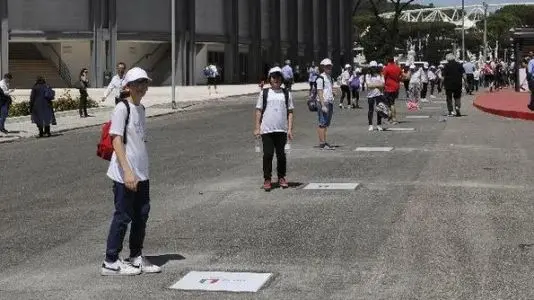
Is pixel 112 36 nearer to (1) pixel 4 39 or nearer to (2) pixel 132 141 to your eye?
(1) pixel 4 39

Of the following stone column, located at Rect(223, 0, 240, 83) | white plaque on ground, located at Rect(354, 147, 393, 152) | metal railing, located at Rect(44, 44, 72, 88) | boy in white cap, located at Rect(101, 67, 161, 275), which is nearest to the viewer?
boy in white cap, located at Rect(101, 67, 161, 275)

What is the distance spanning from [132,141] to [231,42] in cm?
6693

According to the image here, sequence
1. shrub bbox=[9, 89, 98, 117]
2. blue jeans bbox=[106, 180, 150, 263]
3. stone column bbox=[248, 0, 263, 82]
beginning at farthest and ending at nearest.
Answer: stone column bbox=[248, 0, 263, 82]
shrub bbox=[9, 89, 98, 117]
blue jeans bbox=[106, 180, 150, 263]

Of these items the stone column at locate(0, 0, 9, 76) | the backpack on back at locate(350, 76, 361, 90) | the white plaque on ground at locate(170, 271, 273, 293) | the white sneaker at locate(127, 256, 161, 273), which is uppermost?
the stone column at locate(0, 0, 9, 76)

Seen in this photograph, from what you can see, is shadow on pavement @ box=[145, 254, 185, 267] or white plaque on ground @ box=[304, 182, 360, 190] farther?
white plaque on ground @ box=[304, 182, 360, 190]

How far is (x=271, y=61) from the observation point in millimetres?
84438

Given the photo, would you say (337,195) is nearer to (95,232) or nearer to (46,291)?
(95,232)

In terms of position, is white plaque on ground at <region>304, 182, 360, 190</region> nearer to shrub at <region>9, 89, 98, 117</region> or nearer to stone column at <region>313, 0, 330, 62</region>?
shrub at <region>9, 89, 98, 117</region>

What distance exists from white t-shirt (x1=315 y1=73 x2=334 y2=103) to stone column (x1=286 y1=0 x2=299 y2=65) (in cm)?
7143

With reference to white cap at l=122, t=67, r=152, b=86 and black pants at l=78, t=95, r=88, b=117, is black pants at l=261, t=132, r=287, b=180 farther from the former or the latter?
black pants at l=78, t=95, r=88, b=117

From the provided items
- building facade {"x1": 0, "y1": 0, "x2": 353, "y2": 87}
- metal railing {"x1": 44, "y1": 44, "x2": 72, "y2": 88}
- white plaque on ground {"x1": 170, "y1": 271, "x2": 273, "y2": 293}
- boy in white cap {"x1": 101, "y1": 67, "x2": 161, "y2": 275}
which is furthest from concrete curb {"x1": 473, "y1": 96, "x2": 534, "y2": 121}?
metal railing {"x1": 44, "y1": 44, "x2": 72, "y2": 88}

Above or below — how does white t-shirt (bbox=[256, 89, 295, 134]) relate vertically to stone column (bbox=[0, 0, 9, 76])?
below

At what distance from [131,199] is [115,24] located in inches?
2309

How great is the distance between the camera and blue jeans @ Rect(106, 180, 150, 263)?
304 inches
